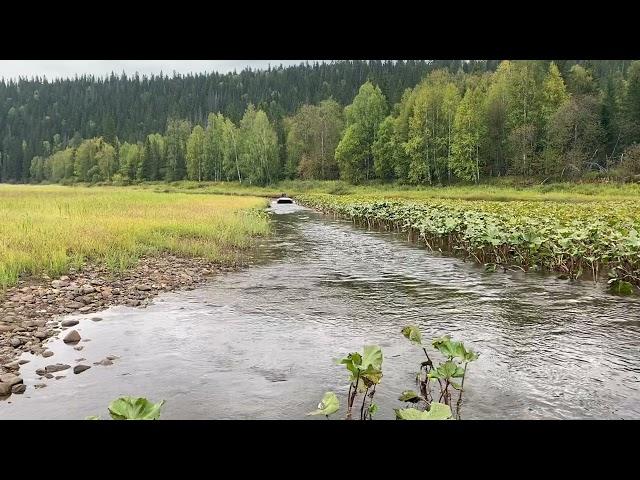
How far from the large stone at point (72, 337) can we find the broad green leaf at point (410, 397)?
4.97 meters

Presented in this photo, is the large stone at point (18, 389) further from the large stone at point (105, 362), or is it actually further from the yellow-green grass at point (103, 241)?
the yellow-green grass at point (103, 241)

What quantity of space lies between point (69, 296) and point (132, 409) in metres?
6.94

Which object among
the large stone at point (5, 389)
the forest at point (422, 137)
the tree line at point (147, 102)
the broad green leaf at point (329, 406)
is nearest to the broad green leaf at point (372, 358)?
the broad green leaf at point (329, 406)

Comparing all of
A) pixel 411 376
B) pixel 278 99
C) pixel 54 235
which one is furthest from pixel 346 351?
pixel 278 99

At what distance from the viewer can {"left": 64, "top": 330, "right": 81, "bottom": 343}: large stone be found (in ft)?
24.8

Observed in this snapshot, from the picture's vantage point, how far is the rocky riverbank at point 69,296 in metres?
7.18

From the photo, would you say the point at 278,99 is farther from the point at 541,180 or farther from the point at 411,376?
the point at 411,376

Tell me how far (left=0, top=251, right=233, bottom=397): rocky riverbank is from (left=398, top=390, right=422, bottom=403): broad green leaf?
4429mm

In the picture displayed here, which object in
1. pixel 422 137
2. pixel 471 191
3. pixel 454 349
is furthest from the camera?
pixel 422 137

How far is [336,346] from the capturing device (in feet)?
25.2

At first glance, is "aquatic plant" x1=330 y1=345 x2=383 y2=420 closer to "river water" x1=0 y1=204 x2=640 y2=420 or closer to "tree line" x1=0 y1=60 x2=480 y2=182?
"river water" x1=0 y1=204 x2=640 y2=420

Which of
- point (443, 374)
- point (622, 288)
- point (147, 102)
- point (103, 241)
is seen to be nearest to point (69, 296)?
point (103, 241)

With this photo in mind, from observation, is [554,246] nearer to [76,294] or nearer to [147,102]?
[76,294]
